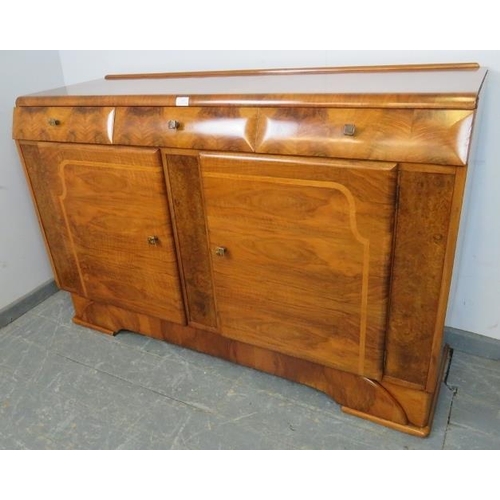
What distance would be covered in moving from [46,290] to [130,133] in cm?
106

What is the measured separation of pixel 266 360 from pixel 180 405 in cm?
30

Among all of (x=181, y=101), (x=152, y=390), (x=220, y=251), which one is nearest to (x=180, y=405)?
(x=152, y=390)

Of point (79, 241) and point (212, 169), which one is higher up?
point (212, 169)

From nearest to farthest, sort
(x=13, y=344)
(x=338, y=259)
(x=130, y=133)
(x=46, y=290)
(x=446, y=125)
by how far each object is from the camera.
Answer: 1. (x=446, y=125)
2. (x=338, y=259)
3. (x=130, y=133)
4. (x=13, y=344)
5. (x=46, y=290)

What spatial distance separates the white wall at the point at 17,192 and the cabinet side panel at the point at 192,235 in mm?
868

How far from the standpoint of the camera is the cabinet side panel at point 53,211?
1.49 metres

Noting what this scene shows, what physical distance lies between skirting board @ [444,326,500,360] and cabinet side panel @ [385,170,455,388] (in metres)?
0.47

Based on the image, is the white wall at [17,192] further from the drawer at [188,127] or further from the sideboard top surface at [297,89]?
the drawer at [188,127]

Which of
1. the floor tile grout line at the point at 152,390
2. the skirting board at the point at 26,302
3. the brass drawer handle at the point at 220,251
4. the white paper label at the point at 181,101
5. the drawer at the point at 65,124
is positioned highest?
the white paper label at the point at 181,101

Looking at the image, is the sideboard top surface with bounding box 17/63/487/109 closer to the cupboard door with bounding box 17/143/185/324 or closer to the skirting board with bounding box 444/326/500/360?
the cupboard door with bounding box 17/143/185/324

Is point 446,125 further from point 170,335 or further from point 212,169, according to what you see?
point 170,335

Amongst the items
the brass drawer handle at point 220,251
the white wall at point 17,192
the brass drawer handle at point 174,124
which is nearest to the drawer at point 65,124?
the brass drawer handle at point 174,124
